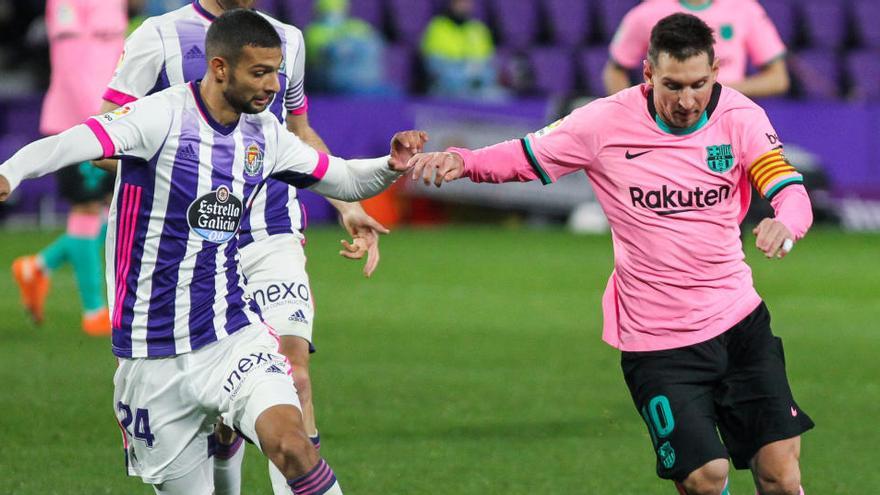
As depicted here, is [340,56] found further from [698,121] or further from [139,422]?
[139,422]

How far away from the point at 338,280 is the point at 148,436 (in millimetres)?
8285

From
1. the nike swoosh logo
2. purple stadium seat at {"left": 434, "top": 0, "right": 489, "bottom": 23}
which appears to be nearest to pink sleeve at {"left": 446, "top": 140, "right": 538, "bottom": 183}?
the nike swoosh logo

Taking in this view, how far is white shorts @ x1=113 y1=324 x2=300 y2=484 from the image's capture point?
5258mm

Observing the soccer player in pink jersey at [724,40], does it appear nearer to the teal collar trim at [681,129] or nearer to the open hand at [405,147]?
the teal collar trim at [681,129]

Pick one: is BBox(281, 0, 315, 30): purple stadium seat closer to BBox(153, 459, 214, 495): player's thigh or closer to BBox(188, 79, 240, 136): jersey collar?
BBox(188, 79, 240, 136): jersey collar

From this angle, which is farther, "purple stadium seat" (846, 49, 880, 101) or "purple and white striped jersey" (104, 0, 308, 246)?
"purple stadium seat" (846, 49, 880, 101)

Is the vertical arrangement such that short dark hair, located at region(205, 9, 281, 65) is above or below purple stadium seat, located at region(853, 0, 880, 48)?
above

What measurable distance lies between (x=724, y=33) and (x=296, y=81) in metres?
A: 3.78

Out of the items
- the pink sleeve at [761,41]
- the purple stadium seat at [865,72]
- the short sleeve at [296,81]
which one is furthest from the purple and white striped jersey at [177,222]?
the purple stadium seat at [865,72]

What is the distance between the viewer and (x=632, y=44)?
9617mm

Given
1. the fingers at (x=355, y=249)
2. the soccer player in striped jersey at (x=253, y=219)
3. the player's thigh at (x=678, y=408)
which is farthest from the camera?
the soccer player in striped jersey at (x=253, y=219)

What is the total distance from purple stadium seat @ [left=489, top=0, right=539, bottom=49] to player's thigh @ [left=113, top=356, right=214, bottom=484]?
15.5 meters

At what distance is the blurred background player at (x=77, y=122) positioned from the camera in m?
10.6

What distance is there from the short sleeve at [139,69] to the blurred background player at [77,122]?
3703 millimetres
